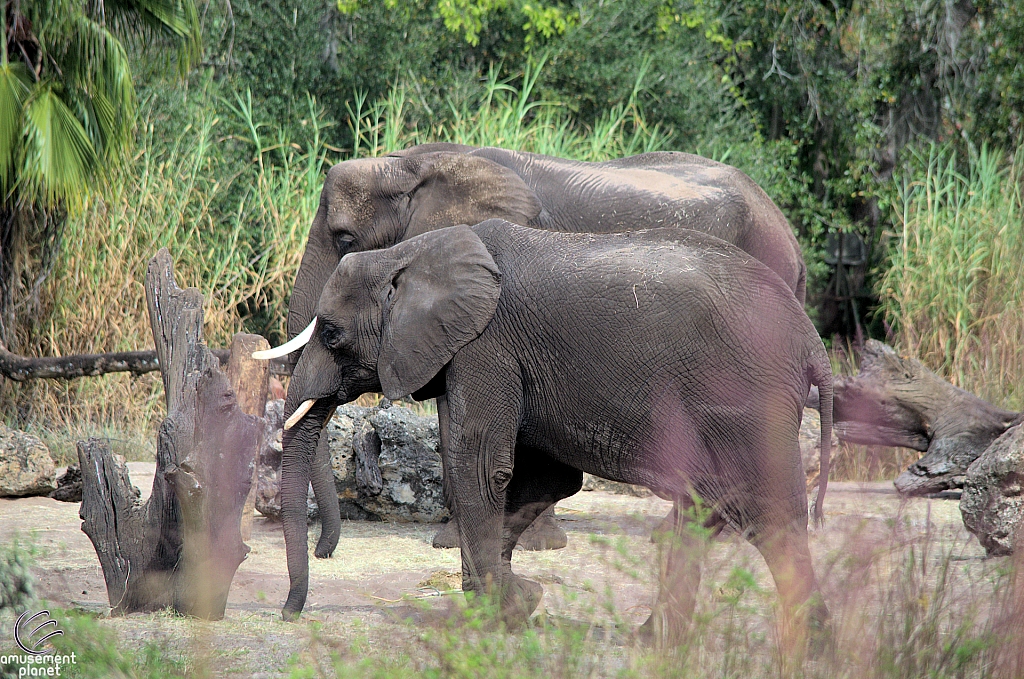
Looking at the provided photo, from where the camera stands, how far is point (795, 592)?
146 inches

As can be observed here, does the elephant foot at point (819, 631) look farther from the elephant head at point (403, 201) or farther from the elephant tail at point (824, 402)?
the elephant head at point (403, 201)

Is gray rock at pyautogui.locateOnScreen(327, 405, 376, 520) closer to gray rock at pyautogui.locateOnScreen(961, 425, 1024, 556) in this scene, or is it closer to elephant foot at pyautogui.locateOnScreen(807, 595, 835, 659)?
gray rock at pyautogui.locateOnScreen(961, 425, 1024, 556)

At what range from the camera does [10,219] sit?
10125 mm

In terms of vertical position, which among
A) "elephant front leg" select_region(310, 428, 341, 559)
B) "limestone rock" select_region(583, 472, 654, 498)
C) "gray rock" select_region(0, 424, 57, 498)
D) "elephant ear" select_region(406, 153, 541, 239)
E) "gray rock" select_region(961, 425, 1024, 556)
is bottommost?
"limestone rock" select_region(583, 472, 654, 498)

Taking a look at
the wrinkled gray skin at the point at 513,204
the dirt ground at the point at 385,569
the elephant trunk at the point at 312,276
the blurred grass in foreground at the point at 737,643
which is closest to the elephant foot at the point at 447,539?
the dirt ground at the point at 385,569

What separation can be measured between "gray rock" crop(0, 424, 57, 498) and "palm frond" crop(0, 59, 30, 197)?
2297mm

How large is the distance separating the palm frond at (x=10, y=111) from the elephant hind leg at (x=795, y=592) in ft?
22.8

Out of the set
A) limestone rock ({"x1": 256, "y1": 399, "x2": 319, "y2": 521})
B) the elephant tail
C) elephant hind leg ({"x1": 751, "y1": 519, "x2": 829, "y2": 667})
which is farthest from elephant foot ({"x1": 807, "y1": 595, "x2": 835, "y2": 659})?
limestone rock ({"x1": 256, "y1": 399, "x2": 319, "y2": 521})

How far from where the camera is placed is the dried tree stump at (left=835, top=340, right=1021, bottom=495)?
25.6ft

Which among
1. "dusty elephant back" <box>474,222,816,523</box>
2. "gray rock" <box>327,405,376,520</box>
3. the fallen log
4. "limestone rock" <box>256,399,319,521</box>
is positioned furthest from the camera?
the fallen log

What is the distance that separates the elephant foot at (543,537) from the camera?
6699 millimetres

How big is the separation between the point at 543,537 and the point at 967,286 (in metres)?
6.17

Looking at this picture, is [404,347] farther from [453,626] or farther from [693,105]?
[693,105]

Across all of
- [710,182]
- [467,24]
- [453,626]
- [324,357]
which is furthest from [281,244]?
[453,626]
